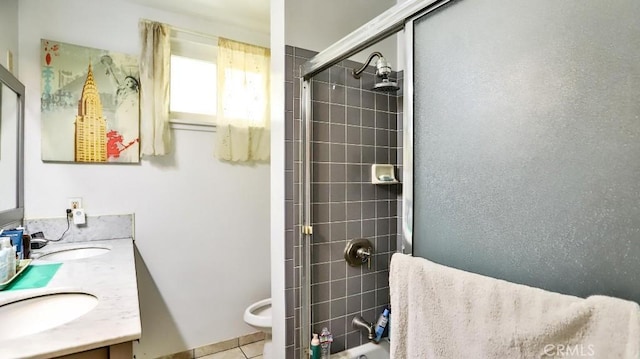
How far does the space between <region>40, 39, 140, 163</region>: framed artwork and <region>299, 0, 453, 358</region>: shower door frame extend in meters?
1.27

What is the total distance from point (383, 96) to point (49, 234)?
7.27 feet

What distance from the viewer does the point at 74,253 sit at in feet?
5.71

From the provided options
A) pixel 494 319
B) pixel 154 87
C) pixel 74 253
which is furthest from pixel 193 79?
pixel 494 319

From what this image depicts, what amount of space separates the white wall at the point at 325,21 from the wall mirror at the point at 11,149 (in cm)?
142

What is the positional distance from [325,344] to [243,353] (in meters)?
1.05

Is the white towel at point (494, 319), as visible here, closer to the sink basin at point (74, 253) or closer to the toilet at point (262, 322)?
the toilet at point (262, 322)

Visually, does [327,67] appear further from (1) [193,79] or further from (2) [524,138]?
(1) [193,79]

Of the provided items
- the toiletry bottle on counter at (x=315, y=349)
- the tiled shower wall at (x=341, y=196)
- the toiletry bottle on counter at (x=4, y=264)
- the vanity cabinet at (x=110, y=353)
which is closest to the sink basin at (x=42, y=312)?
the toiletry bottle on counter at (x=4, y=264)

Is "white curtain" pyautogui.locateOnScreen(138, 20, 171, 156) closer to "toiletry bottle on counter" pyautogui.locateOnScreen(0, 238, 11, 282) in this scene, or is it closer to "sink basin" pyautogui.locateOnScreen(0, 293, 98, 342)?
"toiletry bottle on counter" pyautogui.locateOnScreen(0, 238, 11, 282)

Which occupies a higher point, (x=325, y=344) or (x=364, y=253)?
(x=364, y=253)

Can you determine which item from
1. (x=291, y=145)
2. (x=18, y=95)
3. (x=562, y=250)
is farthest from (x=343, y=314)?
(x=18, y=95)

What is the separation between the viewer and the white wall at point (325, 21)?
1.49 metres

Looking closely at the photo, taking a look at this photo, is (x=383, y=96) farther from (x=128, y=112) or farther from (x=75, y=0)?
(x=75, y=0)

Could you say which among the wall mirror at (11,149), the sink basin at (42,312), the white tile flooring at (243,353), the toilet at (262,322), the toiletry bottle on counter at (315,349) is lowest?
the white tile flooring at (243,353)
